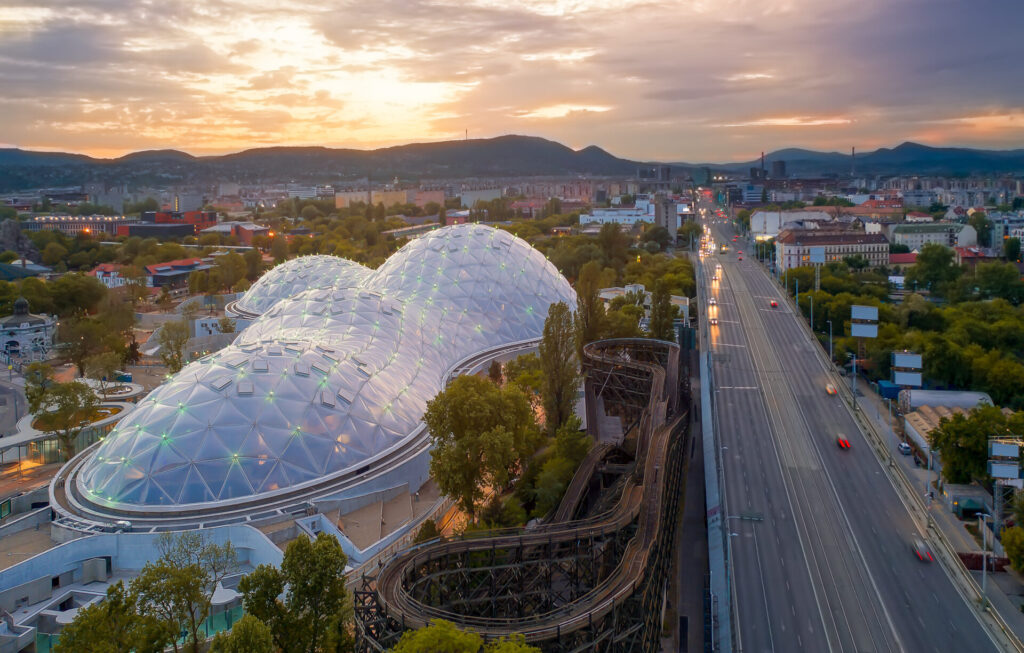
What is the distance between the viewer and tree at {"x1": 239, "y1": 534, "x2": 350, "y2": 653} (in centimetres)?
1792

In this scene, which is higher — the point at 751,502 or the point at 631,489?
the point at 631,489

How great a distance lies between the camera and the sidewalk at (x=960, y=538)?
955 inches

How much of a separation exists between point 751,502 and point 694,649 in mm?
7076

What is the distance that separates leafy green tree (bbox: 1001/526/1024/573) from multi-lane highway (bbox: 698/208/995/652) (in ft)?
10.2

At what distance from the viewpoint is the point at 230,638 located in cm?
1571

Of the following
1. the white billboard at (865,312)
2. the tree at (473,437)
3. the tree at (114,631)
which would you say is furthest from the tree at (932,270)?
the tree at (114,631)

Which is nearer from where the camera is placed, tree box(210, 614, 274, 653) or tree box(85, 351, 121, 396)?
tree box(210, 614, 274, 653)

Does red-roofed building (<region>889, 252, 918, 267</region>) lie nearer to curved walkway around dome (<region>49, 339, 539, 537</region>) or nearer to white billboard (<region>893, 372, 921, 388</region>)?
white billboard (<region>893, 372, 921, 388</region>)

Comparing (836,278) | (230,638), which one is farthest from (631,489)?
(836,278)

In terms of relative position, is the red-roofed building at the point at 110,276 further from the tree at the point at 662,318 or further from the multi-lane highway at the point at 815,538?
the multi-lane highway at the point at 815,538

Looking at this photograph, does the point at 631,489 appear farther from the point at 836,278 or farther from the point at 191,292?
the point at 191,292

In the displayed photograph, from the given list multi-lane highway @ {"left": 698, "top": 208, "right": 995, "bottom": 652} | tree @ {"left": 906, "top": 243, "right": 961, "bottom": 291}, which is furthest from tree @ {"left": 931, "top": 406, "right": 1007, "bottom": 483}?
tree @ {"left": 906, "top": 243, "right": 961, "bottom": 291}

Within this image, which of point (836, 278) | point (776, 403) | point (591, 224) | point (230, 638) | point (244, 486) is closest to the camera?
point (230, 638)

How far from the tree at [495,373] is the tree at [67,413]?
19.3 m
